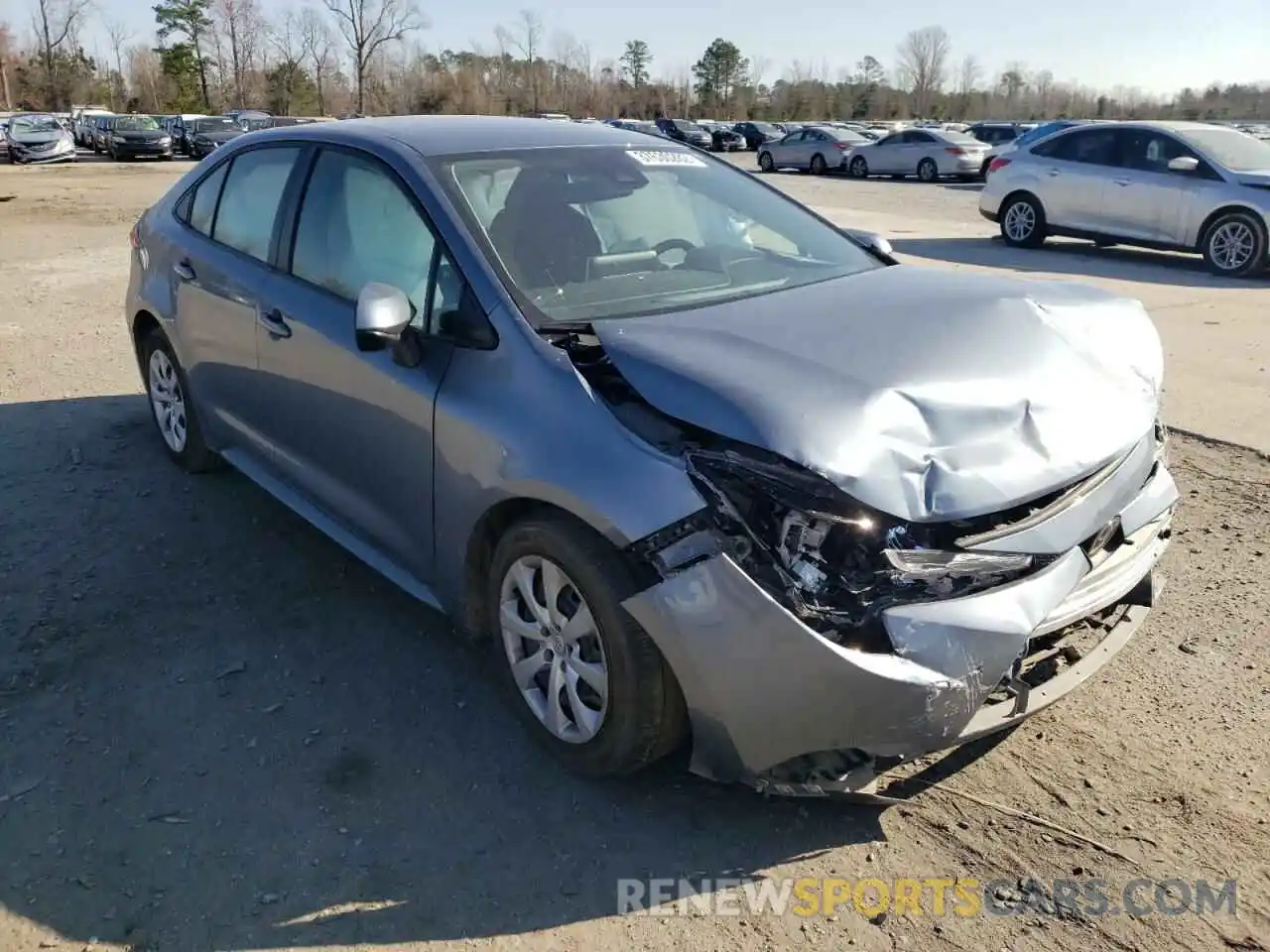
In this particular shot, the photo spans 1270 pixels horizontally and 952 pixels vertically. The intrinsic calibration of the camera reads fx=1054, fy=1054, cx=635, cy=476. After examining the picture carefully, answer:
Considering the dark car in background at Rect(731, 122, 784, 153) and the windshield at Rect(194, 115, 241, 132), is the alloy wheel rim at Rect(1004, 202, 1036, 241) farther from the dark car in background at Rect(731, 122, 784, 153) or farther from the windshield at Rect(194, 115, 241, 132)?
the dark car in background at Rect(731, 122, 784, 153)

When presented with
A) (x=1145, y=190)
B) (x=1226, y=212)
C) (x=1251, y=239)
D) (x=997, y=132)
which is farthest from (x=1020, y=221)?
(x=997, y=132)

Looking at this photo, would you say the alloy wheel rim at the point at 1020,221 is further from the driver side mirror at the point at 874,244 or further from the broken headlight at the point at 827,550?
the broken headlight at the point at 827,550

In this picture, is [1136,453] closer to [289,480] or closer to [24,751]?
[289,480]

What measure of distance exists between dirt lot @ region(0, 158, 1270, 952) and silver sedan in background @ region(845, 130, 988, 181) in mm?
25293

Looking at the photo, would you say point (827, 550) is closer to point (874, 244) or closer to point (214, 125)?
point (874, 244)

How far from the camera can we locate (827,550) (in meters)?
2.52

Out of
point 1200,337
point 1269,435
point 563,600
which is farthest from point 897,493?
point 1200,337

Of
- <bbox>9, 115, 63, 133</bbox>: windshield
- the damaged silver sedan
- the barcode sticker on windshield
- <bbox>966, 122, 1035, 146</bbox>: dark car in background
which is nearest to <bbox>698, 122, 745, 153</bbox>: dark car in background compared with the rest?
<bbox>966, 122, 1035, 146</bbox>: dark car in background

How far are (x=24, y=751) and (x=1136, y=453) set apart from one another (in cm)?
343

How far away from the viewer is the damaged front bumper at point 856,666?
243 centimetres

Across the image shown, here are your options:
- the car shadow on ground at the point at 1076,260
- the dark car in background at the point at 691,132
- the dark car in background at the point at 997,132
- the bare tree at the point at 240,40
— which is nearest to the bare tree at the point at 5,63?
the bare tree at the point at 240,40

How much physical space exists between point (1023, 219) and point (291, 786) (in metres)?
13.1

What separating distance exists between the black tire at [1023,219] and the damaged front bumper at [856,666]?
12065 millimetres

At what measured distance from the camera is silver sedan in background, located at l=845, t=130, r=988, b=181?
27.9m
